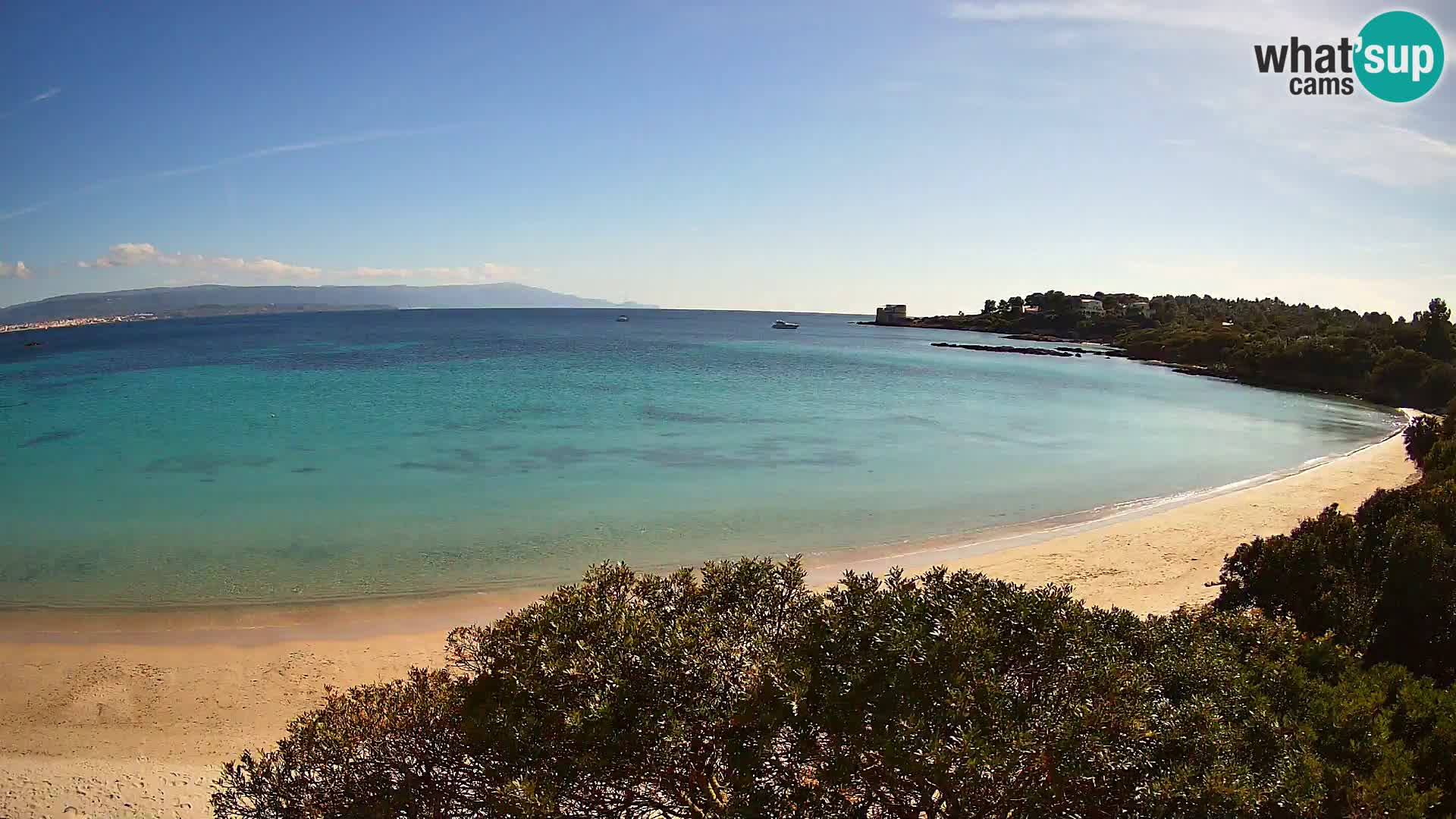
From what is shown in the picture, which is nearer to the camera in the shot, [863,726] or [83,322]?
[863,726]

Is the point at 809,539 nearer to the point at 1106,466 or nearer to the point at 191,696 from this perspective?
the point at 191,696

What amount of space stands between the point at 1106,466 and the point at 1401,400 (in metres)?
33.0

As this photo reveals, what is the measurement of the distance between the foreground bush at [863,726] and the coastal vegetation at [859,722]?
13 mm

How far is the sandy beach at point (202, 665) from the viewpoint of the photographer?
6.79 meters

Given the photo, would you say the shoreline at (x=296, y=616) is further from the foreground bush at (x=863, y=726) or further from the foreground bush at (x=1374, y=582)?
the foreground bush at (x=863, y=726)

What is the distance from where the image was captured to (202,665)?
914 centimetres

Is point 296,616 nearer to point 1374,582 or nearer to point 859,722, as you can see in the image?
point 859,722

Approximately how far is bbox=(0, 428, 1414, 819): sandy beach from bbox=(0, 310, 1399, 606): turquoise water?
3.35 ft

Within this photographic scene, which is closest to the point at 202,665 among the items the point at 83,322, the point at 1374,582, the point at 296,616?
the point at 296,616

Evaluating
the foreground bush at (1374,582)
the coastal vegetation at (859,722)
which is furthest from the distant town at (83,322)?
the foreground bush at (1374,582)

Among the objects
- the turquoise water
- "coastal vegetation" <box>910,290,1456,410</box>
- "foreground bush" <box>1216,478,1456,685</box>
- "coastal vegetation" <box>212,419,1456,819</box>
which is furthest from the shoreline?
"coastal vegetation" <box>910,290,1456,410</box>

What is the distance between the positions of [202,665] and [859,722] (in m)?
9.37

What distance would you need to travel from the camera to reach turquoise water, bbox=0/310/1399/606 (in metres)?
A: 13.2

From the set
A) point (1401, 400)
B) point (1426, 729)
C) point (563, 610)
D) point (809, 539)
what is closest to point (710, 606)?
point (563, 610)
